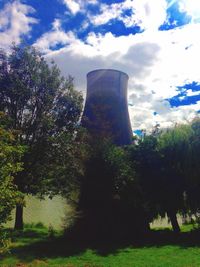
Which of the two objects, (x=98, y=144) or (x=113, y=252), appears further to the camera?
(x=98, y=144)

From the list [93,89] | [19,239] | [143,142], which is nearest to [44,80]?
[143,142]

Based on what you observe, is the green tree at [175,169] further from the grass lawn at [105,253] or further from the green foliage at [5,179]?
the green foliage at [5,179]

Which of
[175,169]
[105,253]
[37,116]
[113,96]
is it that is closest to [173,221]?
[175,169]

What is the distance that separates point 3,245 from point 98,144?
306 inches

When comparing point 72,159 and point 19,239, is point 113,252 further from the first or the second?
point 72,159

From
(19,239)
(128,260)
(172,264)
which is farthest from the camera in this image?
(19,239)

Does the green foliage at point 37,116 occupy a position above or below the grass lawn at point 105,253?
above

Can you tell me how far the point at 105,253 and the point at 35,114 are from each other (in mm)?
8344

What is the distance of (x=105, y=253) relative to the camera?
12.7m

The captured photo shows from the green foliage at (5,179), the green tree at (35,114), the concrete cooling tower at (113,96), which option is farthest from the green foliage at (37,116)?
the concrete cooling tower at (113,96)

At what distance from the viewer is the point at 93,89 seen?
33719mm

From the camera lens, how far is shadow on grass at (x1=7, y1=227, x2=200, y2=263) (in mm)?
12243

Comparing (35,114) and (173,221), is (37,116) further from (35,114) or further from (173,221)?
(173,221)

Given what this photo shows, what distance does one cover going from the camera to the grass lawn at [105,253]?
11.0m
